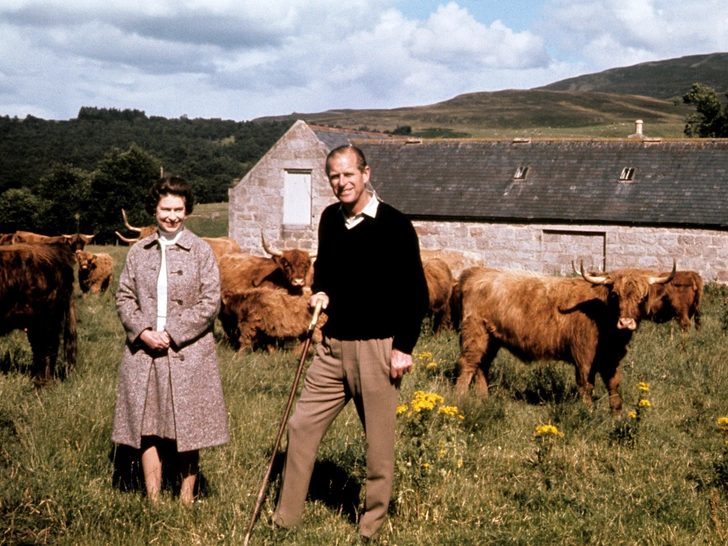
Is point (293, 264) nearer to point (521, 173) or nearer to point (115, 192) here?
point (521, 173)

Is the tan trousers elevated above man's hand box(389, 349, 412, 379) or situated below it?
below

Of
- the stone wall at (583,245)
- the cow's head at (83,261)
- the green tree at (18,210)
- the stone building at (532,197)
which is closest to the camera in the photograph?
the cow's head at (83,261)

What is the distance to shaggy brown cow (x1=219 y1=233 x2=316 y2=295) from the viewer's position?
11692 mm

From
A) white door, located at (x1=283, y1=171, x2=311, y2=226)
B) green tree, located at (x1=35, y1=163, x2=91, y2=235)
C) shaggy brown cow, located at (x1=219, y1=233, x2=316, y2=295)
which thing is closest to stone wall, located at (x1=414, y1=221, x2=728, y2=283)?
white door, located at (x1=283, y1=171, x2=311, y2=226)

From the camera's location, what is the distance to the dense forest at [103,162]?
61406 millimetres

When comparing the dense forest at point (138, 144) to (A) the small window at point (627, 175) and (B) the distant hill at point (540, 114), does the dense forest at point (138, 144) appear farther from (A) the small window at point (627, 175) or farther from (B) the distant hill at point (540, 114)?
(A) the small window at point (627, 175)

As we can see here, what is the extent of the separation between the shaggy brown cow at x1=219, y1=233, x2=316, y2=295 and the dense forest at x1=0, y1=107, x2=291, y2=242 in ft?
26.3

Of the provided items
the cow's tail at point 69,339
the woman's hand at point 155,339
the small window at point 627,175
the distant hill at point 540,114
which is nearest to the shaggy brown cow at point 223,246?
the cow's tail at point 69,339

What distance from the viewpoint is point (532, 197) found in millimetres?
22516

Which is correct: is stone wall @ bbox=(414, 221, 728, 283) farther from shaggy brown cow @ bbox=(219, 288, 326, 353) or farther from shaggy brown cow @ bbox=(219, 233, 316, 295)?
shaggy brown cow @ bbox=(219, 288, 326, 353)

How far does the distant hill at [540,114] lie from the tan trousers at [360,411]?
3477 inches

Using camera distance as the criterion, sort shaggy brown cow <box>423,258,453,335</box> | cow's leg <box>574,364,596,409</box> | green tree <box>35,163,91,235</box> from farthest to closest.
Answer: green tree <box>35,163,91,235</box>, shaggy brown cow <box>423,258,453,335</box>, cow's leg <box>574,364,596,409</box>

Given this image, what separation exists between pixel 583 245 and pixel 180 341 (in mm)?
18934

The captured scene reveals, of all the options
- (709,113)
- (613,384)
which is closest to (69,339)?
Result: (613,384)
